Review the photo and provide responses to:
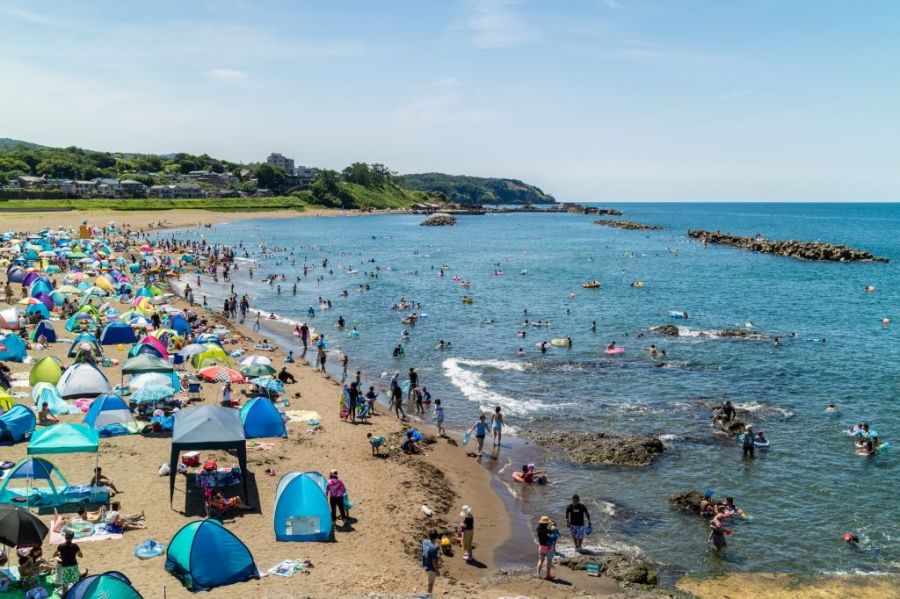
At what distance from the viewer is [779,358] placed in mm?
34031

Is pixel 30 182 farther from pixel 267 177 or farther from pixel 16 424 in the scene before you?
pixel 16 424

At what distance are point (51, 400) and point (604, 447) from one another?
1765 cm

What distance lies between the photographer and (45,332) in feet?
95.3

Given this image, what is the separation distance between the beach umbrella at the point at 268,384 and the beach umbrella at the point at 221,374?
69 cm

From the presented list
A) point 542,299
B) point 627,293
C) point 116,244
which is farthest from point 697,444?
point 116,244

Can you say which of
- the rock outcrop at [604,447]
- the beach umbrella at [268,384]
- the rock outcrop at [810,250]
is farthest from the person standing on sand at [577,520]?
the rock outcrop at [810,250]

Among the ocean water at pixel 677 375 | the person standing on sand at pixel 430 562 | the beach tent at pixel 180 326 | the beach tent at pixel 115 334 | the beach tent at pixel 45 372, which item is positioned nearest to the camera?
the person standing on sand at pixel 430 562

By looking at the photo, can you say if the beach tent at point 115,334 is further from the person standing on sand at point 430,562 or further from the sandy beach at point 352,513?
the person standing on sand at point 430,562

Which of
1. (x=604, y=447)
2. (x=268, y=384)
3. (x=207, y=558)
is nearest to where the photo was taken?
(x=207, y=558)

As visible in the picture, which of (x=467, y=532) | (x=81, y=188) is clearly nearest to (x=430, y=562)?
(x=467, y=532)

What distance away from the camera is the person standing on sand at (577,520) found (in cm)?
1512

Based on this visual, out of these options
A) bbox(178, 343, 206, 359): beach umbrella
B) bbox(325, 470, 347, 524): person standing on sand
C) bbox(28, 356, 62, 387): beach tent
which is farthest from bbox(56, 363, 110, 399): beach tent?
bbox(325, 470, 347, 524): person standing on sand

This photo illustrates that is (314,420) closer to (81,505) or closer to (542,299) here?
(81,505)

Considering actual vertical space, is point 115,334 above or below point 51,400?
above
